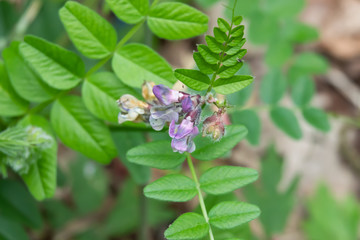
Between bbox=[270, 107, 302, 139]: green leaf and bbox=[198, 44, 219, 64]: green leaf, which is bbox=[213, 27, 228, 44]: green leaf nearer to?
bbox=[198, 44, 219, 64]: green leaf

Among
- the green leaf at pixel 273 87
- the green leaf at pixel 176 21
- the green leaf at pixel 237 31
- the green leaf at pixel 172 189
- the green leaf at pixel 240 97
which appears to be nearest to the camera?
the green leaf at pixel 237 31

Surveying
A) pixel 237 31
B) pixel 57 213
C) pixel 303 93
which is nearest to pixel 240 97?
pixel 303 93

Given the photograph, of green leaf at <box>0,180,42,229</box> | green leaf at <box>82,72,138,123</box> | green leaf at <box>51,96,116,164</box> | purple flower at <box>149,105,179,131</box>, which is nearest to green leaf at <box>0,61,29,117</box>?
green leaf at <box>51,96,116,164</box>

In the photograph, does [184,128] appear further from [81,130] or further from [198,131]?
[81,130]

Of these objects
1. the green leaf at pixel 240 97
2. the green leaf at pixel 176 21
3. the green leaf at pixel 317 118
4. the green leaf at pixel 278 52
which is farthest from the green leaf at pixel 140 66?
the green leaf at pixel 278 52

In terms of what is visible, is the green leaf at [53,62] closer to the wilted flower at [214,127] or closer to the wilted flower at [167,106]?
the wilted flower at [167,106]

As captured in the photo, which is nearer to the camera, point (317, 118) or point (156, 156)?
point (156, 156)
